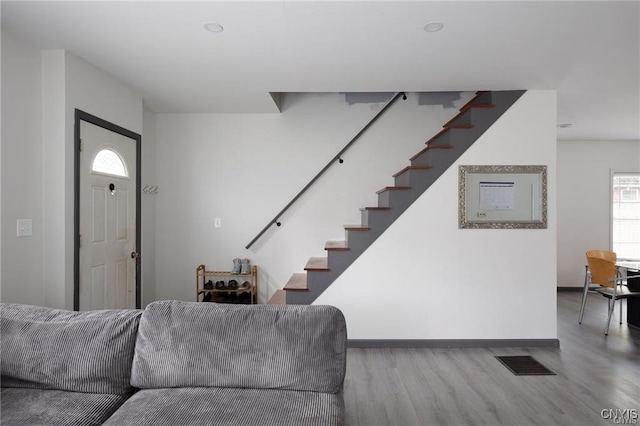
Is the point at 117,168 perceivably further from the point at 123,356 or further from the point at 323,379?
the point at 323,379

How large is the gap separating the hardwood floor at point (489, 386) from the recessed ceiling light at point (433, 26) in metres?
2.48

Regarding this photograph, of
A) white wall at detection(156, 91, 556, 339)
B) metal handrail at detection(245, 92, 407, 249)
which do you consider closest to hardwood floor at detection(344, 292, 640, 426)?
white wall at detection(156, 91, 556, 339)

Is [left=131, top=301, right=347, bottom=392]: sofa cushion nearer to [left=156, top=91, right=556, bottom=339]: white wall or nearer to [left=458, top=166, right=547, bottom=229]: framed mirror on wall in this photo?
[left=458, top=166, right=547, bottom=229]: framed mirror on wall

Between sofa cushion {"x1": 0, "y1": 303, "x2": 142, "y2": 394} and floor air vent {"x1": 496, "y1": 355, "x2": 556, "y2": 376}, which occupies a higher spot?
sofa cushion {"x1": 0, "y1": 303, "x2": 142, "y2": 394}

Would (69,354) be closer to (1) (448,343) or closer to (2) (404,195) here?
(2) (404,195)

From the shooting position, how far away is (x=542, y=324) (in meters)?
3.49

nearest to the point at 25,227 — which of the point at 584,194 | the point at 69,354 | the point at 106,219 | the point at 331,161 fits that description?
the point at 106,219

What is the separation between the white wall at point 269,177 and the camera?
4.30 m

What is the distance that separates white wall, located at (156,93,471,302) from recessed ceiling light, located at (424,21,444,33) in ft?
6.41

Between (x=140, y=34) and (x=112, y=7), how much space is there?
0.30m

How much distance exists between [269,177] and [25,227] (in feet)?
7.91

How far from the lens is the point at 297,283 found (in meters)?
3.69

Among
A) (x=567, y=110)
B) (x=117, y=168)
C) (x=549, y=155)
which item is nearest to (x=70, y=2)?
(x=117, y=168)

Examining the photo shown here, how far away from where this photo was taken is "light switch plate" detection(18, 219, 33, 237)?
2.50 meters
